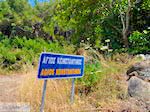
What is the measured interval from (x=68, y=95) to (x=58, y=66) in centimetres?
123

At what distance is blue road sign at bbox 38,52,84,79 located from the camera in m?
4.57

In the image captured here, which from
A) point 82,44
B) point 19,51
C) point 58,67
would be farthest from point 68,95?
point 19,51

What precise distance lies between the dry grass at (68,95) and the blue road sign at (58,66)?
1.71 feet

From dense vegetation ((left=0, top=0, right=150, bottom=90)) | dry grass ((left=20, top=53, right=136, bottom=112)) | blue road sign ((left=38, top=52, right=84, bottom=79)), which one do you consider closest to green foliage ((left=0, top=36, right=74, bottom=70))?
dense vegetation ((left=0, top=0, right=150, bottom=90))

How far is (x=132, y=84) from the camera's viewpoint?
5.99 meters

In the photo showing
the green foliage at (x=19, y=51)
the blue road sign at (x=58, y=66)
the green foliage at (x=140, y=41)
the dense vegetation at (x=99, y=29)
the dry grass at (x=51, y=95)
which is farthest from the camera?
the green foliage at (x=19, y=51)

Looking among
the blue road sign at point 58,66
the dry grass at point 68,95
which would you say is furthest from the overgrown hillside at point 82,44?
the blue road sign at point 58,66

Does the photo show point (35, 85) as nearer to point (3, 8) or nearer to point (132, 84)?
point (132, 84)

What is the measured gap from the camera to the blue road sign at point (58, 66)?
4.57m

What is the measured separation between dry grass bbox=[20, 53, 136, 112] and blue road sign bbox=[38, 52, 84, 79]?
522 millimetres

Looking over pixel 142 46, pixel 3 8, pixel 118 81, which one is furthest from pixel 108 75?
pixel 3 8

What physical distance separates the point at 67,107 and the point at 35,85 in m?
1.02

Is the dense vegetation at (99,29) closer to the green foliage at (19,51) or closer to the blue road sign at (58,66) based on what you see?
the green foliage at (19,51)

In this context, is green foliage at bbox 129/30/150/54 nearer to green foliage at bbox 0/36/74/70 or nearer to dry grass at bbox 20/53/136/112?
green foliage at bbox 0/36/74/70
